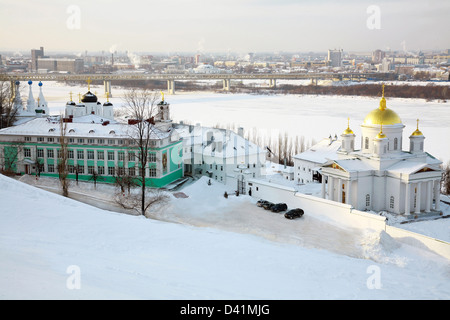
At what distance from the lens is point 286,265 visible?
1418 centimetres

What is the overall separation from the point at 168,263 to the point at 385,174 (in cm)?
1230

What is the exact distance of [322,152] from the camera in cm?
3031

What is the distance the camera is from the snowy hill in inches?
436

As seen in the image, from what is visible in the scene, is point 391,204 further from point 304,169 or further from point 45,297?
point 45,297

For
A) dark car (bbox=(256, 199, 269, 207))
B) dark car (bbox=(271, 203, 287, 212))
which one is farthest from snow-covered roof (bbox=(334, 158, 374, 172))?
dark car (bbox=(256, 199, 269, 207))

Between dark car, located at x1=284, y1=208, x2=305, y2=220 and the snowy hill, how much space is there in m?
2.48

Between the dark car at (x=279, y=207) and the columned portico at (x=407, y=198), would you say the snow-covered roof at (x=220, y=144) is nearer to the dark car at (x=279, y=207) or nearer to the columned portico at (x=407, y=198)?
the dark car at (x=279, y=207)

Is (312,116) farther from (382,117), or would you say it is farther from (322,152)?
(382,117)

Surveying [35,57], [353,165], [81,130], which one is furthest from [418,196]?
[35,57]

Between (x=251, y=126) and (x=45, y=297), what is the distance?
37.0 m

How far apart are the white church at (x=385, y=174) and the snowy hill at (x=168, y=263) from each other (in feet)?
12.5

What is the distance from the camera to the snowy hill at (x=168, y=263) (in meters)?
11.1

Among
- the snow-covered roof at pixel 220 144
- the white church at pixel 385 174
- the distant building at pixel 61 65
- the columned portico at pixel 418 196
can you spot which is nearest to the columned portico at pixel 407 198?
the white church at pixel 385 174

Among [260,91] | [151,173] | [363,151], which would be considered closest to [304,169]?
[363,151]
